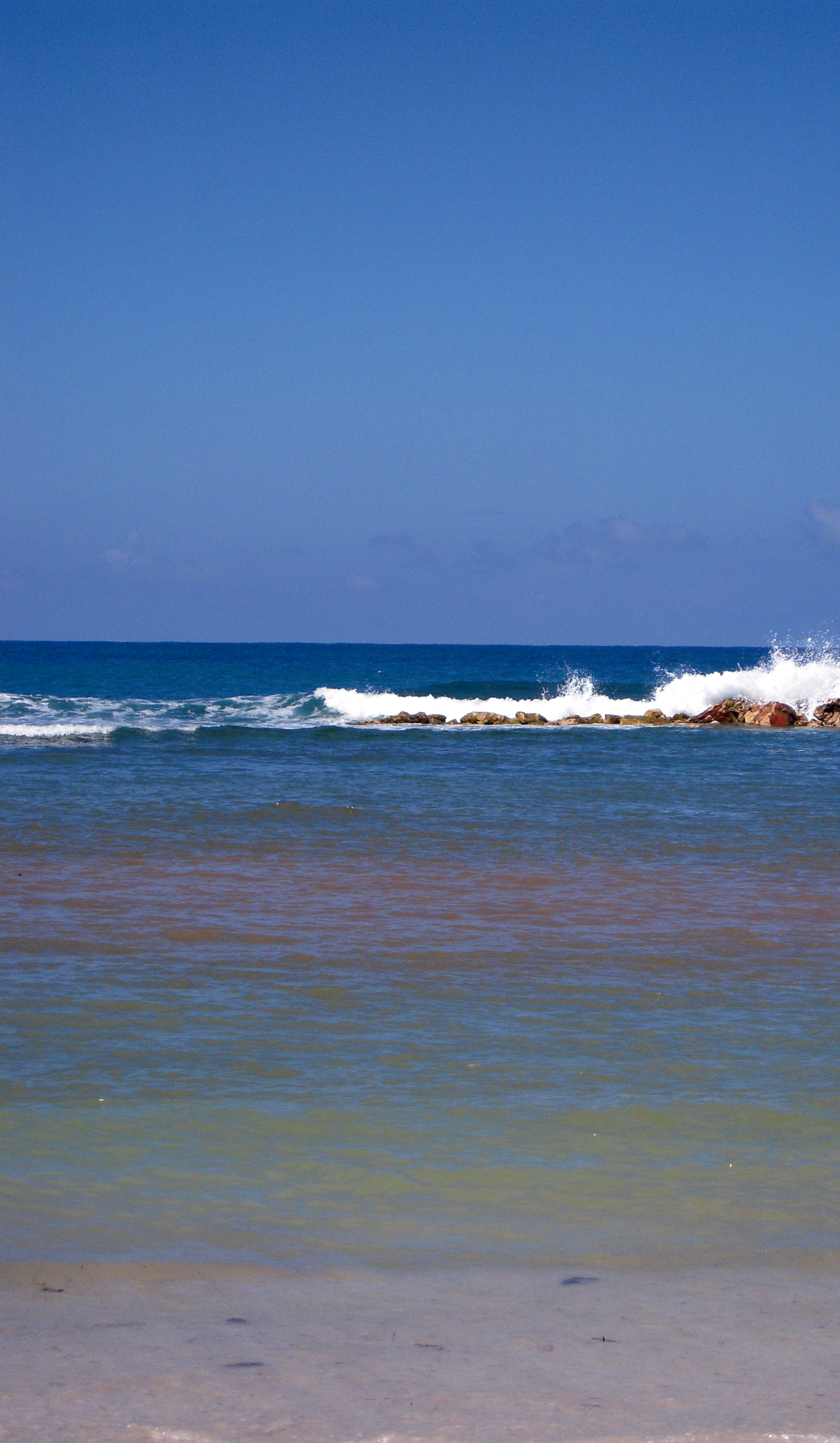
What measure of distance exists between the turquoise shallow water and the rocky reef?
13.5 m

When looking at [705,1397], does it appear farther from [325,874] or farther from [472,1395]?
[325,874]

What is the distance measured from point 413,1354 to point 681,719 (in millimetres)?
27587

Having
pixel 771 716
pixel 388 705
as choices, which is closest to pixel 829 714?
pixel 771 716

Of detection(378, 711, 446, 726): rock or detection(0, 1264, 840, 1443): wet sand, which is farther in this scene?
detection(378, 711, 446, 726): rock

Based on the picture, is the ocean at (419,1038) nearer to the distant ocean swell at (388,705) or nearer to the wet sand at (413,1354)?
the wet sand at (413,1354)

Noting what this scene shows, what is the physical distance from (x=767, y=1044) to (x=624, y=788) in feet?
35.1

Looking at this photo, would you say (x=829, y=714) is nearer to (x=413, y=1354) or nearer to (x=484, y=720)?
(x=484, y=720)

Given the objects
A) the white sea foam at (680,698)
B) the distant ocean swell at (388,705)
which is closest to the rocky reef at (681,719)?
the white sea foam at (680,698)

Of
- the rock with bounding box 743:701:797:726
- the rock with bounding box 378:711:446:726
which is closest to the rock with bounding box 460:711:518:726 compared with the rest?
the rock with bounding box 378:711:446:726

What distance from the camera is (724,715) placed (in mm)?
28875

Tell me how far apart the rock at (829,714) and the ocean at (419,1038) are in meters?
13.6

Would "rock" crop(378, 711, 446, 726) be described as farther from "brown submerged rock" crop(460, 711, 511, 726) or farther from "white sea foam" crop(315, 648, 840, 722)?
"white sea foam" crop(315, 648, 840, 722)

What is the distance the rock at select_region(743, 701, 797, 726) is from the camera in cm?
2798

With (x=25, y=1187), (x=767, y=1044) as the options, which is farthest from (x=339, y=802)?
(x=25, y=1187)
